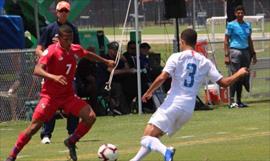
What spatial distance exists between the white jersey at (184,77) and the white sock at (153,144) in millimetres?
472

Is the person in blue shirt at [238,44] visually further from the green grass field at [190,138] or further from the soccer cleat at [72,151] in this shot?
the soccer cleat at [72,151]

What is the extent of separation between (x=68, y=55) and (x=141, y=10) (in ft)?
128

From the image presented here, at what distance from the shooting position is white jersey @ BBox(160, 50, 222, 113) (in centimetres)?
1123

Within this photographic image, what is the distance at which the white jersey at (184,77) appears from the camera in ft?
36.8

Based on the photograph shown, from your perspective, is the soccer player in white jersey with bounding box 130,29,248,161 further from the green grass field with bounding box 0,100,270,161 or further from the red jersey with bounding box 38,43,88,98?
the red jersey with bounding box 38,43,88,98

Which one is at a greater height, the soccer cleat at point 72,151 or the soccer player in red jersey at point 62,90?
the soccer player in red jersey at point 62,90

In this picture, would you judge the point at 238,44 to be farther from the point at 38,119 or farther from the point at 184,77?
the point at 184,77

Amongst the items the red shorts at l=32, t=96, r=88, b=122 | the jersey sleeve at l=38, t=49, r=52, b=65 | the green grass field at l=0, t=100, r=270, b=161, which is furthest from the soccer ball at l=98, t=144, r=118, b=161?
the jersey sleeve at l=38, t=49, r=52, b=65

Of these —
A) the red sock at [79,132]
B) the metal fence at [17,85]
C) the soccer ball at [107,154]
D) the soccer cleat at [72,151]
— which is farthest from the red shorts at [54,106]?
the metal fence at [17,85]

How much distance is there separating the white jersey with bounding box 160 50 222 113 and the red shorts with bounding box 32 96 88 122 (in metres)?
1.80

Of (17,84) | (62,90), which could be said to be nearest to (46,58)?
(62,90)

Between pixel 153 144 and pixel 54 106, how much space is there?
6.80 feet

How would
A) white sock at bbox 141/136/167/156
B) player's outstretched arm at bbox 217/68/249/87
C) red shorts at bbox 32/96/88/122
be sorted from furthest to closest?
1. red shorts at bbox 32/96/88/122
2. player's outstretched arm at bbox 217/68/249/87
3. white sock at bbox 141/136/167/156

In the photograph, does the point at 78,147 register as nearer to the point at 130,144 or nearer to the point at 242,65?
the point at 130,144
